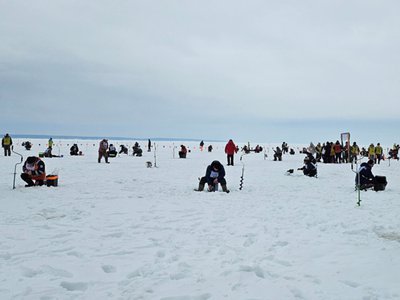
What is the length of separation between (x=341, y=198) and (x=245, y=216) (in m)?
4.30

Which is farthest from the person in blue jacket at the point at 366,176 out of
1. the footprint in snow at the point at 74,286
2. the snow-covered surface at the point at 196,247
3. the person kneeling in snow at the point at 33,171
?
the person kneeling in snow at the point at 33,171

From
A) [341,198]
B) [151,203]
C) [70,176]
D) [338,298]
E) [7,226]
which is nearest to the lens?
[338,298]

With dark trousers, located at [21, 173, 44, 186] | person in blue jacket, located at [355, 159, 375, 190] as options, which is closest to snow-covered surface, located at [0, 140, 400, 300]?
dark trousers, located at [21, 173, 44, 186]

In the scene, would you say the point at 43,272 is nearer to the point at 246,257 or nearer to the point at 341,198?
the point at 246,257

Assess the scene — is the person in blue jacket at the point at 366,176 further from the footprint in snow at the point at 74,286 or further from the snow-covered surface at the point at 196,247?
the footprint in snow at the point at 74,286

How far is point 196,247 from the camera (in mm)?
5637

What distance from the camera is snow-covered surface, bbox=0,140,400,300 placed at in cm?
411

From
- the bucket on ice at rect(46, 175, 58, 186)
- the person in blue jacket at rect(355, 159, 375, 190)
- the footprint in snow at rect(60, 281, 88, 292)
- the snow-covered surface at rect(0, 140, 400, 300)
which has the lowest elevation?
the footprint in snow at rect(60, 281, 88, 292)

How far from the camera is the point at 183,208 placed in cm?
885

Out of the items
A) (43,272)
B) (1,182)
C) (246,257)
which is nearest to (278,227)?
(246,257)

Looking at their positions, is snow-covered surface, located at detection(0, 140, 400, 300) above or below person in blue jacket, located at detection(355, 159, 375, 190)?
below

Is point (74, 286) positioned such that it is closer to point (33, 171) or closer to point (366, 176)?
point (33, 171)

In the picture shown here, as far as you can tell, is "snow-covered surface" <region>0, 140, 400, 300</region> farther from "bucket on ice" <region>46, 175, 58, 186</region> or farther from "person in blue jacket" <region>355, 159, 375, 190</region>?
"person in blue jacket" <region>355, 159, 375, 190</region>

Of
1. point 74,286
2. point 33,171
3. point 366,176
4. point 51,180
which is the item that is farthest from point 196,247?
point 366,176
